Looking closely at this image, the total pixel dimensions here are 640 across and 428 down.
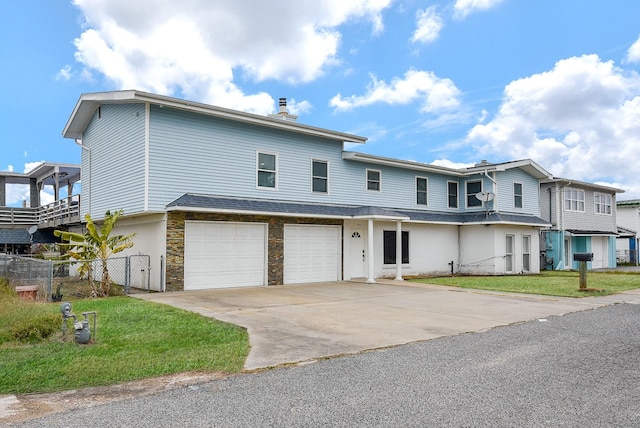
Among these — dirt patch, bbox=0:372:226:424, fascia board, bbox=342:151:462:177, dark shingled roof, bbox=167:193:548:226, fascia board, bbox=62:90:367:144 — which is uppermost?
fascia board, bbox=62:90:367:144

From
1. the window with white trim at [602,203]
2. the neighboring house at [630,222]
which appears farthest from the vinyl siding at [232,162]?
the neighboring house at [630,222]

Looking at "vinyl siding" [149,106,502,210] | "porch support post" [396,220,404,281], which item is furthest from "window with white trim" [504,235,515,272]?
"vinyl siding" [149,106,502,210]

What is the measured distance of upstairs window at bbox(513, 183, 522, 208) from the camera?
81.1 ft

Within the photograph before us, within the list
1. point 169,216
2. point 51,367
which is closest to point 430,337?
point 51,367

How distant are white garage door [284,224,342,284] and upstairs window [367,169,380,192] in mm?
2818

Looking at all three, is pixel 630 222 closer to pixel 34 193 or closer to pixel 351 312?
pixel 351 312

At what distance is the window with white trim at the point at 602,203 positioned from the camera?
31.4 meters

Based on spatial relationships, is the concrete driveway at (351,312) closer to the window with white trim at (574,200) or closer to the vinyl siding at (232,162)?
the vinyl siding at (232,162)

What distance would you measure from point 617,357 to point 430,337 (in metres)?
2.64

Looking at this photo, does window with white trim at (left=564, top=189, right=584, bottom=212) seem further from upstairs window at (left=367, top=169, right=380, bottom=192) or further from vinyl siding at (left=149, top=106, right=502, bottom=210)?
vinyl siding at (left=149, top=106, right=502, bottom=210)

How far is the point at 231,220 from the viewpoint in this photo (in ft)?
52.5

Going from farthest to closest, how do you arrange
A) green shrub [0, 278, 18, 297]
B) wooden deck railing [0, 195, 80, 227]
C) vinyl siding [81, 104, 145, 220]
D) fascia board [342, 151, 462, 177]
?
wooden deck railing [0, 195, 80, 227] < fascia board [342, 151, 462, 177] < vinyl siding [81, 104, 145, 220] < green shrub [0, 278, 18, 297]

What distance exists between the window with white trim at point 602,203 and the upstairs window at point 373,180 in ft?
61.1

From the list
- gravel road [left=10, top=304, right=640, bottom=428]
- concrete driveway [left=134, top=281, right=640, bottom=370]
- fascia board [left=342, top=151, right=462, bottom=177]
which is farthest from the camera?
fascia board [left=342, top=151, right=462, bottom=177]
